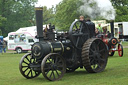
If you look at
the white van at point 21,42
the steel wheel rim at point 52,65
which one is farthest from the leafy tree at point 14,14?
the steel wheel rim at point 52,65

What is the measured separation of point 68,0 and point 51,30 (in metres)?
34.0

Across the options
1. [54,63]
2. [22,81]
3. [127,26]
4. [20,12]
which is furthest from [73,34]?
[20,12]

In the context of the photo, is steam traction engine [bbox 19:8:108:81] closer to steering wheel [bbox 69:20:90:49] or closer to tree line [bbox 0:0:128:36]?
steering wheel [bbox 69:20:90:49]

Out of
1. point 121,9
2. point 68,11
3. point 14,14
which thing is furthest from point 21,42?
point 14,14

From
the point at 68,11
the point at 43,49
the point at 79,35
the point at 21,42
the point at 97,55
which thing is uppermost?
the point at 68,11

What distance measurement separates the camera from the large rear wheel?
368 inches

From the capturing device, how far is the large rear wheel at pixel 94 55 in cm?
934

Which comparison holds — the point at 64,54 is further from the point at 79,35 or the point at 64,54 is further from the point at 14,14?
the point at 14,14

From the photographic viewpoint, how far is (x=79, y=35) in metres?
9.75

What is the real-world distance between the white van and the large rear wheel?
17.1 metres

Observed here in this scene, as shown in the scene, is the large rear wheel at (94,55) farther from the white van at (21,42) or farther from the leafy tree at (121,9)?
the leafy tree at (121,9)

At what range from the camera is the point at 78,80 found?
27.5 ft

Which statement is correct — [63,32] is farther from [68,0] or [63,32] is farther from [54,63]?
[68,0]

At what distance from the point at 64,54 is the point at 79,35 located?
2.67 ft
